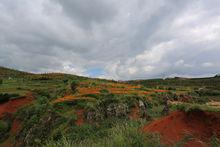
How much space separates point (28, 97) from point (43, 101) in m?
3.18

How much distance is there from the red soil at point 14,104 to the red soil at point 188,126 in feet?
51.3

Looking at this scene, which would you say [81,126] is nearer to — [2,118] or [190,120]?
[190,120]

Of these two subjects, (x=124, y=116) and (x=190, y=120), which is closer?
(x=190, y=120)

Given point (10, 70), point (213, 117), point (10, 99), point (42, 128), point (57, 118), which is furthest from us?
point (10, 70)

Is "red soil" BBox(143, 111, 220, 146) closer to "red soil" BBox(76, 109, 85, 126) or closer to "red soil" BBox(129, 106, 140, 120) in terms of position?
"red soil" BBox(129, 106, 140, 120)

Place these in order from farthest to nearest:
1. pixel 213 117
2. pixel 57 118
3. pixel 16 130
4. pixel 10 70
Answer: pixel 10 70 < pixel 16 130 < pixel 57 118 < pixel 213 117

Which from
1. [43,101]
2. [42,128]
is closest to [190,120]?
[42,128]

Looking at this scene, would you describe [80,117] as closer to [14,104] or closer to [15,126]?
[15,126]

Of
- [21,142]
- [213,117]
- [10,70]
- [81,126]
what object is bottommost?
[21,142]

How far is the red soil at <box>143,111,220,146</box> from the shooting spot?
8897mm

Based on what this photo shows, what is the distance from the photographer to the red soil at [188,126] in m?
8.90

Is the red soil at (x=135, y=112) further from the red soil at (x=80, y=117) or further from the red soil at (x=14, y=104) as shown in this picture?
the red soil at (x=14, y=104)

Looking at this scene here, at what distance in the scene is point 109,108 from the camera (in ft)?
54.5

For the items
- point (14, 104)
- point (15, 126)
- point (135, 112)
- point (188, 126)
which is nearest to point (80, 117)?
point (135, 112)
